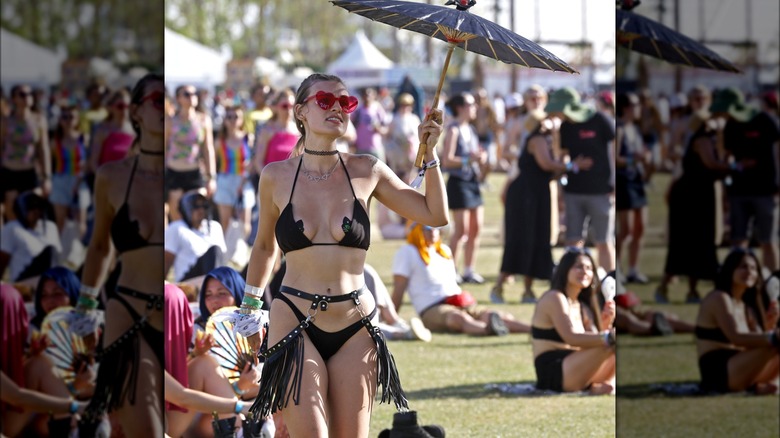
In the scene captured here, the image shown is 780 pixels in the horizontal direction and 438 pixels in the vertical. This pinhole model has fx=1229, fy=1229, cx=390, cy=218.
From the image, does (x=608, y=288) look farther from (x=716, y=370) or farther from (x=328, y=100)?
(x=328, y=100)

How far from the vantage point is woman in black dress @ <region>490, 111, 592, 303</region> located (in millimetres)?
10625

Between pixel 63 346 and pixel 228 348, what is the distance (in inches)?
34.9

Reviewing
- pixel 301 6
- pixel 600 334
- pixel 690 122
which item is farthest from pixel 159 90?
pixel 301 6

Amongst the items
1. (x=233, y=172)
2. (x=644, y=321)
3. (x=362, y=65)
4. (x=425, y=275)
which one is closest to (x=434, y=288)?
(x=425, y=275)

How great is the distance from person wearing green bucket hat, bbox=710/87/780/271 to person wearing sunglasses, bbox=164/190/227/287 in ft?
14.5

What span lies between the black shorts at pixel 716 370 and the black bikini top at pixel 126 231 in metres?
4.25

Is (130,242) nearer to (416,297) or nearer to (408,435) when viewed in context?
(408,435)

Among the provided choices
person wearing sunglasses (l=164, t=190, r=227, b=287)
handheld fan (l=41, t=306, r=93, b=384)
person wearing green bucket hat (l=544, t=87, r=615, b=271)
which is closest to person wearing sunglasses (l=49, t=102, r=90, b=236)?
handheld fan (l=41, t=306, r=93, b=384)

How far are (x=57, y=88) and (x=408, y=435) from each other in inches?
90.2

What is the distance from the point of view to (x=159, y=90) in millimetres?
4195

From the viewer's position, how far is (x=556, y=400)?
23.5 ft

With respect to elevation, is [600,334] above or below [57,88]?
below

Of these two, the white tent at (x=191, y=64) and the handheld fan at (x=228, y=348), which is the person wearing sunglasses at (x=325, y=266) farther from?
the white tent at (x=191, y=64)

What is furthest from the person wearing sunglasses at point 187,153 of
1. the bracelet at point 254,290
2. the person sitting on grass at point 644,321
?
the bracelet at point 254,290
